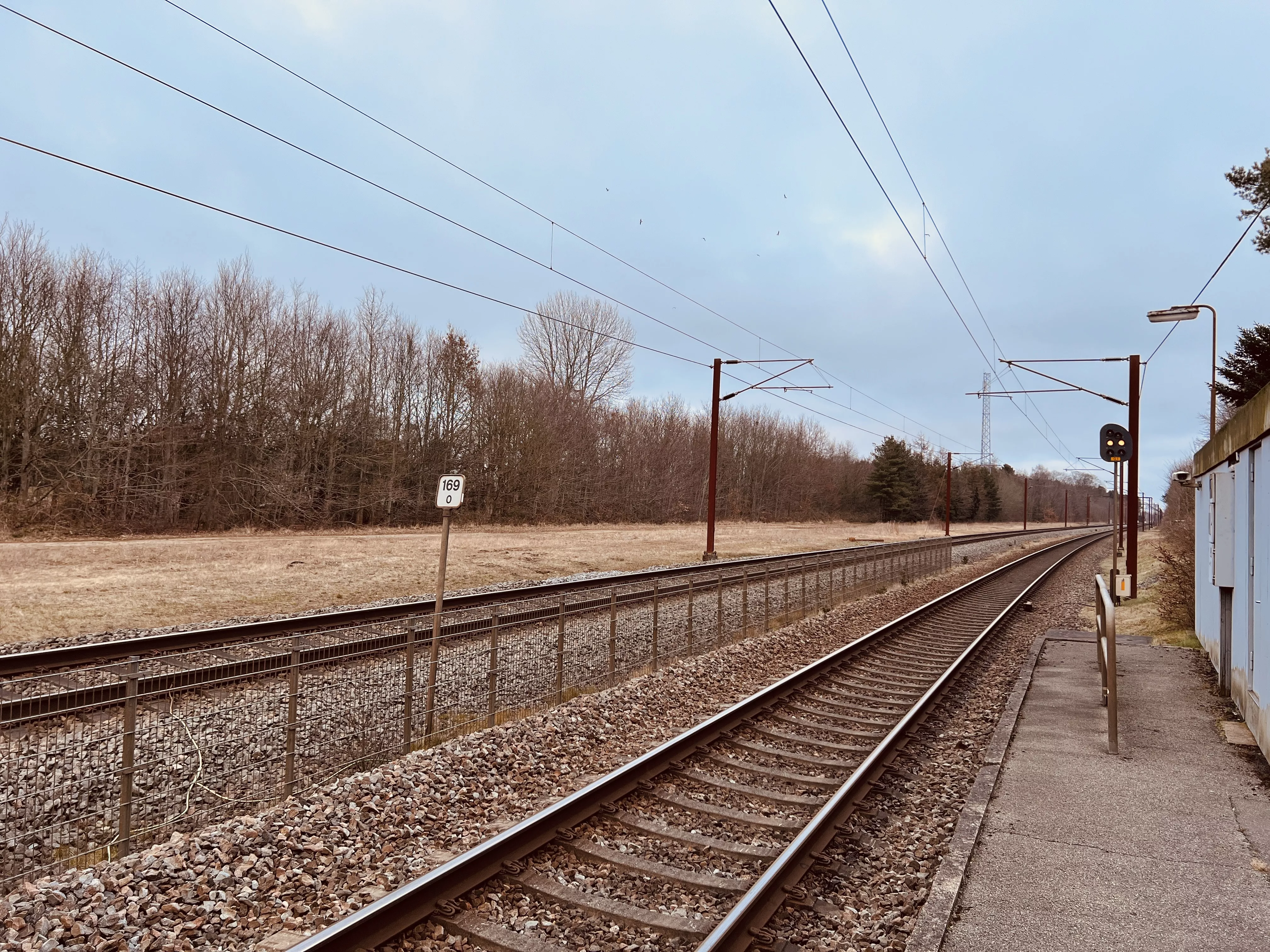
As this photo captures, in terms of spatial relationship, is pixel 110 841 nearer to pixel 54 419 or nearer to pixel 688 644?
pixel 688 644

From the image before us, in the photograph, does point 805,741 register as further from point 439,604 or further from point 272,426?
point 272,426

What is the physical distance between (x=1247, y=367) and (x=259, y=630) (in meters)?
38.3

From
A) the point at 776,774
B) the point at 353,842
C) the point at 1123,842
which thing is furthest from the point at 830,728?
the point at 353,842

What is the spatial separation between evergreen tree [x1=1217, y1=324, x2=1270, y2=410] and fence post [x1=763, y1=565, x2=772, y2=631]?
2494 cm

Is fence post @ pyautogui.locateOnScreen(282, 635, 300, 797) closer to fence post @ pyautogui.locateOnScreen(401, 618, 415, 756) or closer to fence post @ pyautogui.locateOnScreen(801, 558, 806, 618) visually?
fence post @ pyautogui.locateOnScreen(401, 618, 415, 756)

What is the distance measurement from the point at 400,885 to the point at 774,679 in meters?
7.17

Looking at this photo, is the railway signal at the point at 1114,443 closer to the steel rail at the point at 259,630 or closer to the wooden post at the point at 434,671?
the steel rail at the point at 259,630

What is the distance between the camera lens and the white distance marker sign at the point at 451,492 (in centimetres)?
840

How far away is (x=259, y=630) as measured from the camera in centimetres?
1216

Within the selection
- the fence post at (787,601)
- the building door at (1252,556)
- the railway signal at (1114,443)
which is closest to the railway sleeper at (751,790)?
the building door at (1252,556)

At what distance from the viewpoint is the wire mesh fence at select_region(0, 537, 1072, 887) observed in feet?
18.0

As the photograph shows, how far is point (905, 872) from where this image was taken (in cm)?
553

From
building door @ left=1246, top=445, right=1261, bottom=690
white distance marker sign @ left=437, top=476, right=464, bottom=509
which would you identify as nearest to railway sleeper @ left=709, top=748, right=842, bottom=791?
white distance marker sign @ left=437, top=476, right=464, bottom=509

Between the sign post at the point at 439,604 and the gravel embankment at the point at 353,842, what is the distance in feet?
1.91
